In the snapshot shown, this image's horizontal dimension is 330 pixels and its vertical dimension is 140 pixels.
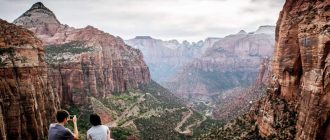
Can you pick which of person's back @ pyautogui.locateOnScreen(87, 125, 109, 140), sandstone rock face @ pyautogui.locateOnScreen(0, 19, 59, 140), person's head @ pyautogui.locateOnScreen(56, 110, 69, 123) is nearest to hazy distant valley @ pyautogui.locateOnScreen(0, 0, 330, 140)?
sandstone rock face @ pyautogui.locateOnScreen(0, 19, 59, 140)

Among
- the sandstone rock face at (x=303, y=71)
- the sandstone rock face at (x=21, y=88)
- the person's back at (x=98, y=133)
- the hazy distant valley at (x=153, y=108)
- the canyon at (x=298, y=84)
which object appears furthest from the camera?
the sandstone rock face at (x=21, y=88)

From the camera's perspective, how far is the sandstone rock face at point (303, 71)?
4238cm

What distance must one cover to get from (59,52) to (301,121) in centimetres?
8866

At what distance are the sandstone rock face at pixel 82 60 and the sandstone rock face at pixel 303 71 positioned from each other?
54.7 meters

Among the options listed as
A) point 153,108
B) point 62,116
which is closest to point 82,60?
point 153,108

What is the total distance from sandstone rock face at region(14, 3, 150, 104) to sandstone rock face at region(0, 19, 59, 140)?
28.0 meters

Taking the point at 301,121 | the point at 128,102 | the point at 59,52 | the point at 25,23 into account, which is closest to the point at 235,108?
the point at 128,102

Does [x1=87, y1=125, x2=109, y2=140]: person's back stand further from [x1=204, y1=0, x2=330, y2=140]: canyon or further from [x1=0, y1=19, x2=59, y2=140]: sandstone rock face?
[x1=0, y1=19, x2=59, y2=140]: sandstone rock face

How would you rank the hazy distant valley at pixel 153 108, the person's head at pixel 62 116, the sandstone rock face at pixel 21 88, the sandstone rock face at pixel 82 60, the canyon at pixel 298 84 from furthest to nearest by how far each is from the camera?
the sandstone rock face at pixel 82 60
the sandstone rock face at pixel 21 88
the hazy distant valley at pixel 153 108
the canyon at pixel 298 84
the person's head at pixel 62 116

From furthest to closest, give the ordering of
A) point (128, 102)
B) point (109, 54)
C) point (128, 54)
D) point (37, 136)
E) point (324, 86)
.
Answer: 1. point (128, 54)
2. point (109, 54)
3. point (128, 102)
4. point (37, 136)
5. point (324, 86)

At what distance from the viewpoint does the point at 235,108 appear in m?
164

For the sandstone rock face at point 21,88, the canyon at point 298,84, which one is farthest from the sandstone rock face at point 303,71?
the sandstone rock face at point 21,88

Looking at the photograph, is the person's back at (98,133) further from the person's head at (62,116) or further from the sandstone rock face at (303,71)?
the sandstone rock face at (303,71)

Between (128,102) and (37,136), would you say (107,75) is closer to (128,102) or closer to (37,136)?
(128,102)
